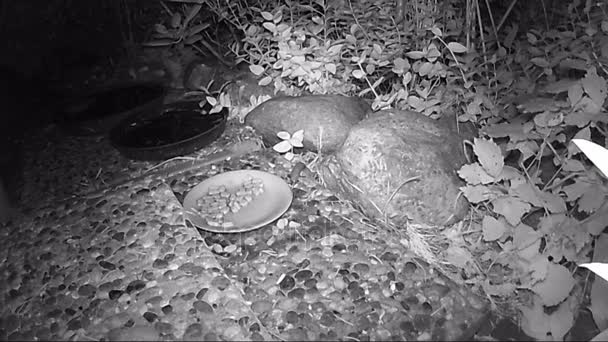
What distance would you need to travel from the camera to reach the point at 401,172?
1.94m

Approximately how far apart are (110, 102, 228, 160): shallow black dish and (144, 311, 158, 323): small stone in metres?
0.83

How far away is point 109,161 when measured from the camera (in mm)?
2170

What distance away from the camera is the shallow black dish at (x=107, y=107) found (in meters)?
2.17

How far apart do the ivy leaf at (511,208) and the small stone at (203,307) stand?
0.85 meters

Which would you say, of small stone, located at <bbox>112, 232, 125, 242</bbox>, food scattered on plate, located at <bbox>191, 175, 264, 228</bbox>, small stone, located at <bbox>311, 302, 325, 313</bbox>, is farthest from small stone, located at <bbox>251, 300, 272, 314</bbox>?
small stone, located at <bbox>112, 232, 125, 242</bbox>

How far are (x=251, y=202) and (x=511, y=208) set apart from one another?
31.8 inches

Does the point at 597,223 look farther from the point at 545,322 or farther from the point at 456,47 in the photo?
the point at 456,47

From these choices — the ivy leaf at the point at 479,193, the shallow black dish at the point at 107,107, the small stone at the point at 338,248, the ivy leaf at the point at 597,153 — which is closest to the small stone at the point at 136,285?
the small stone at the point at 338,248

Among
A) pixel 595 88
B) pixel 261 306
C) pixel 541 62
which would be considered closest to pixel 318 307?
pixel 261 306

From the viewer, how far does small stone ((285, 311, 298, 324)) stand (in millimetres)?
1519

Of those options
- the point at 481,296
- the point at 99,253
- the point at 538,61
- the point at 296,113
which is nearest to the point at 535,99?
the point at 538,61

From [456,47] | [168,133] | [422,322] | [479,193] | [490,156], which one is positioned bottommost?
[168,133]

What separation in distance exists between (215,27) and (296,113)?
727 mm

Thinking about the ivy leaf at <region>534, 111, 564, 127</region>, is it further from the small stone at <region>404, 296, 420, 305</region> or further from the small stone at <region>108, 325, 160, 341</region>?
the small stone at <region>108, 325, 160, 341</region>
